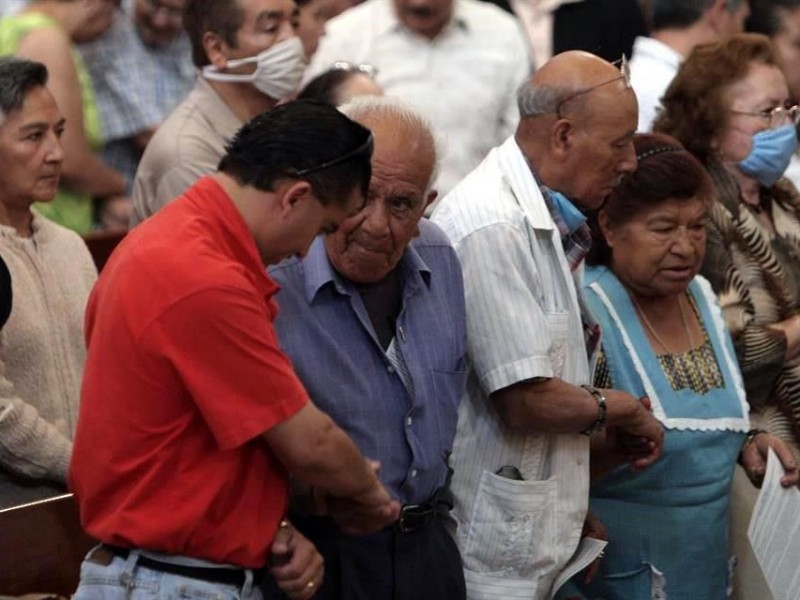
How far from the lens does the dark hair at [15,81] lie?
3887mm

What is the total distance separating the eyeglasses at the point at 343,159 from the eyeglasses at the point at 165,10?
3358 millimetres

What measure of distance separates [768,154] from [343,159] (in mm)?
2021

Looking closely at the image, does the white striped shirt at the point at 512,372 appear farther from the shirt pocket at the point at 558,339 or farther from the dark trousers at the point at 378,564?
the dark trousers at the point at 378,564

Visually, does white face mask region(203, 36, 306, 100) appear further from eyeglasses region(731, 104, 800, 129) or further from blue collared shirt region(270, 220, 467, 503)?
blue collared shirt region(270, 220, 467, 503)

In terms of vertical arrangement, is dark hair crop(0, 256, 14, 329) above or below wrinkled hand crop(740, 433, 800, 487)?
above

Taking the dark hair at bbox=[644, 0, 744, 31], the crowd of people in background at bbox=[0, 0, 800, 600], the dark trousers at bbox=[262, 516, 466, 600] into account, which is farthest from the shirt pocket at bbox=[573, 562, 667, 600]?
the dark hair at bbox=[644, 0, 744, 31]

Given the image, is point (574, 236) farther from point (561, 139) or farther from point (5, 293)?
point (5, 293)

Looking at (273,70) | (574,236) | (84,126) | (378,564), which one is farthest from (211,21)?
(378,564)

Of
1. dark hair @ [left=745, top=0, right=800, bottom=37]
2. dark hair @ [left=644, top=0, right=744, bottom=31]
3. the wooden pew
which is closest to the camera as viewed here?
the wooden pew

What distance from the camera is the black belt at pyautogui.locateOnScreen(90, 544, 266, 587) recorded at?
272cm

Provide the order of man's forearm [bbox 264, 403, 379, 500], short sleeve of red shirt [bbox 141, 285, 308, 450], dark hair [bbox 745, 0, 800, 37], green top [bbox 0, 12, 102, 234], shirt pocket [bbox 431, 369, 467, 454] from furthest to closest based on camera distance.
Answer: dark hair [bbox 745, 0, 800, 37]
green top [bbox 0, 12, 102, 234]
shirt pocket [bbox 431, 369, 467, 454]
man's forearm [bbox 264, 403, 379, 500]
short sleeve of red shirt [bbox 141, 285, 308, 450]

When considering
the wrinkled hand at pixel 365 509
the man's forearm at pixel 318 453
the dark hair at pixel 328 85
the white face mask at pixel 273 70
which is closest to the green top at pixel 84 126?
the white face mask at pixel 273 70

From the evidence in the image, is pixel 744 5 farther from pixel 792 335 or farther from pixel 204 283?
pixel 204 283

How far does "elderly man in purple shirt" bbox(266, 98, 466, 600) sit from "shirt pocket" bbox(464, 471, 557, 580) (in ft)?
0.68
